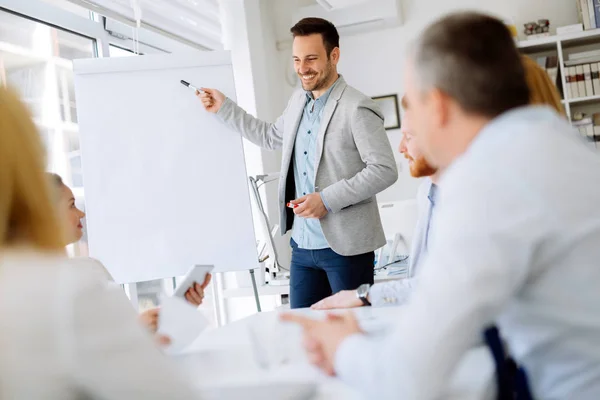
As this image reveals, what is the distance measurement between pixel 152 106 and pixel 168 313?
1.55 m

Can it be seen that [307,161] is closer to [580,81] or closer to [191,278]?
[191,278]

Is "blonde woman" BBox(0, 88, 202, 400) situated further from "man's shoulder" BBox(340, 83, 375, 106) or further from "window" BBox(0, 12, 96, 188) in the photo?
"window" BBox(0, 12, 96, 188)

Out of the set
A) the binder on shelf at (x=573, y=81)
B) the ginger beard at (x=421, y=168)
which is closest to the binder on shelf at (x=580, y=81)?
the binder on shelf at (x=573, y=81)

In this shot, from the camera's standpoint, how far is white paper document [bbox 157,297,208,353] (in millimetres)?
1296

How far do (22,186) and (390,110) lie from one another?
4.50 m

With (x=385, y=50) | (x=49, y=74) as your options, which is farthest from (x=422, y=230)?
(x=385, y=50)

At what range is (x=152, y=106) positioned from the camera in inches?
105

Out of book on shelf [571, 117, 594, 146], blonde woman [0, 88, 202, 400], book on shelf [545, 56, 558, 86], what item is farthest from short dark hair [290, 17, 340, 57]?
book on shelf [571, 117, 594, 146]

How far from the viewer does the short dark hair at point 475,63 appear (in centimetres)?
92

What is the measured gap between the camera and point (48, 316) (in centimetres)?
63

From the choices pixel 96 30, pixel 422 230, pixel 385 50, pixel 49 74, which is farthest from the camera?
pixel 385 50

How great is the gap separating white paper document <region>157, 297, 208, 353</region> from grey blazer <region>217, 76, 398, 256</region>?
3.62ft

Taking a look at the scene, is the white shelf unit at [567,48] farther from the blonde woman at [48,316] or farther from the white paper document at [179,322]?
the blonde woman at [48,316]

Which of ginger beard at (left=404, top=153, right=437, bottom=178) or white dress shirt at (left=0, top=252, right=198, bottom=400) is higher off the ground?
ginger beard at (left=404, top=153, right=437, bottom=178)
